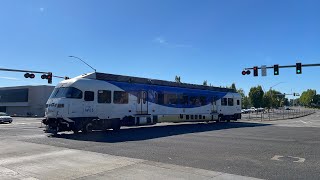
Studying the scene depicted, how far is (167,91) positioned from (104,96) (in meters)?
6.74

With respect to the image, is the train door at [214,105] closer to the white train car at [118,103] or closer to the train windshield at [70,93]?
the white train car at [118,103]

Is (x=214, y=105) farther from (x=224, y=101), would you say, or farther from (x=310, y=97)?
(x=310, y=97)

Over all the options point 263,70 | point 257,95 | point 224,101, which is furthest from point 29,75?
point 257,95

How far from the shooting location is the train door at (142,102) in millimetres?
23859

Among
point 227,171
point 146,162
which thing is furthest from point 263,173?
point 146,162

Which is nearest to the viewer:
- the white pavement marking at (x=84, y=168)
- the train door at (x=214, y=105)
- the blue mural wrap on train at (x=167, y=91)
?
the white pavement marking at (x=84, y=168)

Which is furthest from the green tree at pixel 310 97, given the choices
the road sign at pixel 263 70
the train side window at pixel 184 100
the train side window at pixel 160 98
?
the train side window at pixel 160 98

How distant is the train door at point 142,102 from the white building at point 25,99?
223 ft

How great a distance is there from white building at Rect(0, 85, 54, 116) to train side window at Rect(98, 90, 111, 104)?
69.7m

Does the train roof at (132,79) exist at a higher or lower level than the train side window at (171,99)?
higher

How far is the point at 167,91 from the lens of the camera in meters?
26.8

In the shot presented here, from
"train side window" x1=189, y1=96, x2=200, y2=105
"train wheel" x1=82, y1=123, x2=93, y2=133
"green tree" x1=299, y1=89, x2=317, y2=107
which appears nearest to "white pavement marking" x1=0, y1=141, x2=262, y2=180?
"train wheel" x1=82, y1=123, x2=93, y2=133

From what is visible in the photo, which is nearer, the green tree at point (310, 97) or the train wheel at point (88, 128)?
the train wheel at point (88, 128)

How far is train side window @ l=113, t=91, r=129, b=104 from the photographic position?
72.3 feet
